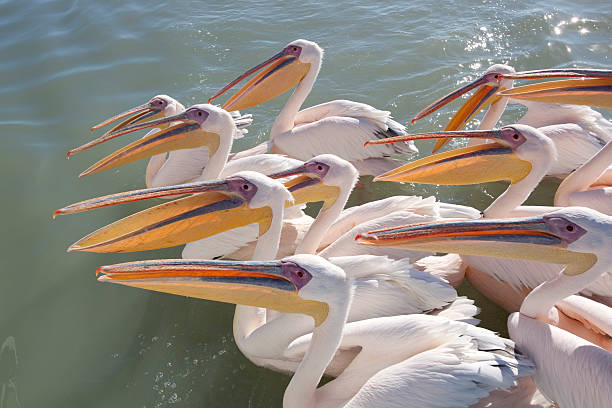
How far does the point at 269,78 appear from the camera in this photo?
14.3 ft

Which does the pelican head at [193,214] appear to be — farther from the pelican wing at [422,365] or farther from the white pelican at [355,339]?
the pelican wing at [422,365]

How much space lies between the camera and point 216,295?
2111mm

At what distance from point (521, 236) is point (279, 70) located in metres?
2.68

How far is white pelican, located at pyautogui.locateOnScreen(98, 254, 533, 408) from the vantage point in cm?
206

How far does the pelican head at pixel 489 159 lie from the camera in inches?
121

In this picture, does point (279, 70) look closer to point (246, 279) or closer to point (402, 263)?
point (402, 263)

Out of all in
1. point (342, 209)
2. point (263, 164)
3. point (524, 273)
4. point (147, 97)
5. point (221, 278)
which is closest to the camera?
point (221, 278)

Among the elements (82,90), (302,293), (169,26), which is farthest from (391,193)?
(169,26)

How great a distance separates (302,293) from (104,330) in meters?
1.79

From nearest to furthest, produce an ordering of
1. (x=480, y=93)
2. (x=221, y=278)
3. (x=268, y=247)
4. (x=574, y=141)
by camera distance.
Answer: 1. (x=221, y=278)
2. (x=268, y=247)
3. (x=574, y=141)
4. (x=480, y=93)

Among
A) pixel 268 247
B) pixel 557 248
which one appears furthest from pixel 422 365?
pixel 268 247

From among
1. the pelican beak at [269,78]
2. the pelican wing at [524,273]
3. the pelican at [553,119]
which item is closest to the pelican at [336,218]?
the pelican wing at [524,273]

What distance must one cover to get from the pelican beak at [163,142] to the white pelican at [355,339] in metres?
1.59

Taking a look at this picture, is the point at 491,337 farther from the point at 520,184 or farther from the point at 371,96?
the point at 371,96
